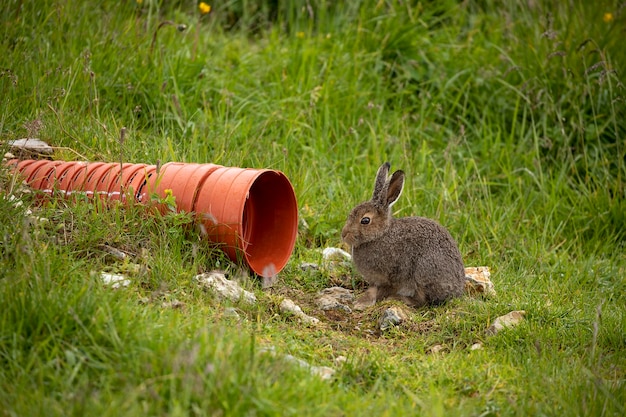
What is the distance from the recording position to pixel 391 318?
4.87m

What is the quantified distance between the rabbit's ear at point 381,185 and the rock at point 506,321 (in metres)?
1.32

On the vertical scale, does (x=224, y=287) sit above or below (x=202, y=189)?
below

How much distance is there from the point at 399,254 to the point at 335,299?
61cm

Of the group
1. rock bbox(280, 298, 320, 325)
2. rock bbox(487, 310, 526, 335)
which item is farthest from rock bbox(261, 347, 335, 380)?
rock bbox(487, 310, 526, 335)

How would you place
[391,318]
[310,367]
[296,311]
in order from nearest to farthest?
[310,367] < [296,311] < [391,318]

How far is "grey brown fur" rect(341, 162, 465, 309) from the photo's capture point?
525 cm

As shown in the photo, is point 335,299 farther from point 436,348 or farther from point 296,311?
point 436,348

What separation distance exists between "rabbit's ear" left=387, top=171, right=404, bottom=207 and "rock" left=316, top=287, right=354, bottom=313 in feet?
2.53

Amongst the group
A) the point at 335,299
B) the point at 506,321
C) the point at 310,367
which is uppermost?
the point at 310,367

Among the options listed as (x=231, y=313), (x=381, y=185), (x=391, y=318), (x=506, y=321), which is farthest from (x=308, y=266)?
(x=506, y=321)

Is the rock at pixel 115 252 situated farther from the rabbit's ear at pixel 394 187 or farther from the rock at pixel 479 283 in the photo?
the rock at pixel 479 283

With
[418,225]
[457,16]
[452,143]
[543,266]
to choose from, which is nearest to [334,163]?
[452,143]

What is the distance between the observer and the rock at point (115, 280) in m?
3.96

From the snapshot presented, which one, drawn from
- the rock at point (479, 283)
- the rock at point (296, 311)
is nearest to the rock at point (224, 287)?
the rock at point (296, 311)
